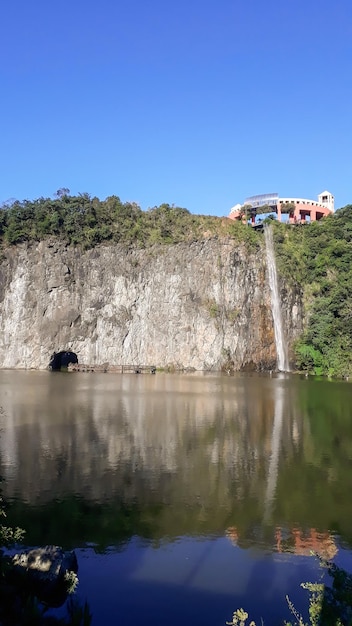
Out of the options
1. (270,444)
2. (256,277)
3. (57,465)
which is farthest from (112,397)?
(256,277)

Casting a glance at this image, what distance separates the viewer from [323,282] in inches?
2581

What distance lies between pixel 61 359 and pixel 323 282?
36.1 meters

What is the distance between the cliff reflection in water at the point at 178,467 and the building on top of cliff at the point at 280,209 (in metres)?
48.9

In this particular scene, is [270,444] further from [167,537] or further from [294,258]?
[294,258]

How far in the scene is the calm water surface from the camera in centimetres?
937

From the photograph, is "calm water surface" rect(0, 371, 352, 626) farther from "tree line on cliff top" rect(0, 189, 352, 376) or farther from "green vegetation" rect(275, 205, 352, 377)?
"tree line on cliff top" rect(0, 189, 352, 376)

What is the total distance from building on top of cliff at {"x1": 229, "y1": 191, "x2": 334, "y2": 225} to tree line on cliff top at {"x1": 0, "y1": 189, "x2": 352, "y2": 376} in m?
6.12

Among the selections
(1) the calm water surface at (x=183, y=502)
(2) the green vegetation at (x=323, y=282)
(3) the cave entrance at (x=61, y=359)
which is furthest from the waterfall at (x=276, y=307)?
(1) the calm water surface at (x=183, y=502)

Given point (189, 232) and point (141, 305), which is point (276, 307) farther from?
point (141, 305)

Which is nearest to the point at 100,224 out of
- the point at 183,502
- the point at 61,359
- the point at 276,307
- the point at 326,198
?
the point at 61,359

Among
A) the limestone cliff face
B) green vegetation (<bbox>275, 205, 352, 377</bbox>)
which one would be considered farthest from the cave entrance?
Result: green vegetation (<bbox>275, 205, 352, 377</bbox>)

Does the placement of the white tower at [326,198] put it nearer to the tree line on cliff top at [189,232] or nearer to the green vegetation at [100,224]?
the tree line on cliff top at [189,232]

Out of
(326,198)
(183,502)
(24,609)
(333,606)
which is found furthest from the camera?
(326,198)

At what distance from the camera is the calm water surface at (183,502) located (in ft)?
30.7
